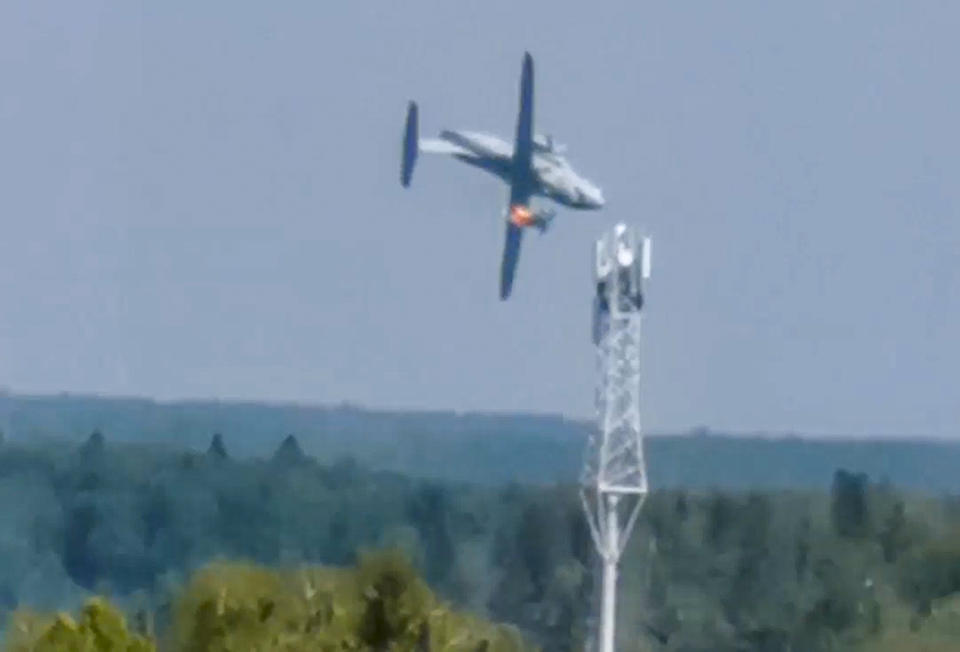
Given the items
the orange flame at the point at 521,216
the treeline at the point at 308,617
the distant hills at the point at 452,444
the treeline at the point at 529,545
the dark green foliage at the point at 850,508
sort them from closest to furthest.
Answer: the treeline at the point at 308,617 → the orange flame at the point at 521,216 → the treeline at the point at 529,545 → the dark green foliage at the point at 850,508 → the distant hills at the point at 452,444

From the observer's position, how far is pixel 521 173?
154 feet

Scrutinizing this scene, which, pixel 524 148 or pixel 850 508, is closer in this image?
pixel 524 148

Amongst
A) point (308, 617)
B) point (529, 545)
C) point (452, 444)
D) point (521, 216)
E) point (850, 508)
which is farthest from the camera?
point (452, 444)

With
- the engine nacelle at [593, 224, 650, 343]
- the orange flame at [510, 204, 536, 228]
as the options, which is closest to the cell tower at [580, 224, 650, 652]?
the engine nacelle at [593, 224, 650, 343]

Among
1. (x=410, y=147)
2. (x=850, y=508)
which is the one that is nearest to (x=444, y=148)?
(x=410, y=147)

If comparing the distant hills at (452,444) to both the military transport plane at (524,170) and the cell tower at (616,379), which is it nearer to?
the military transport plane at (524,170)

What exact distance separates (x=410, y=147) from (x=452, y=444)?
5277 cm

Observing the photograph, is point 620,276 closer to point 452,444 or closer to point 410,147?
point 410,147

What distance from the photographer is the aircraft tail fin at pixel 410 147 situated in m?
52.5

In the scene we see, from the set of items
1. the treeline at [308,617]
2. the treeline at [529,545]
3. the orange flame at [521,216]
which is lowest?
the treeline at [308,617]

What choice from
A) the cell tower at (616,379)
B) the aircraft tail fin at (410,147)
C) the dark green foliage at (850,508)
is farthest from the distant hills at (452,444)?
the cell tower at (616,379)

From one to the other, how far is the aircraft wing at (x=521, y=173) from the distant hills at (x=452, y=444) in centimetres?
1993

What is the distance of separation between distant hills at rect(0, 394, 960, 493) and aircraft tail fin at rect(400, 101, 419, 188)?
59.6 ft

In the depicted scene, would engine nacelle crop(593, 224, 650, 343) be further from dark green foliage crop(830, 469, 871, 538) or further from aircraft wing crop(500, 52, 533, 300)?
dark green foliage crop(830, 469, 871, 538)
